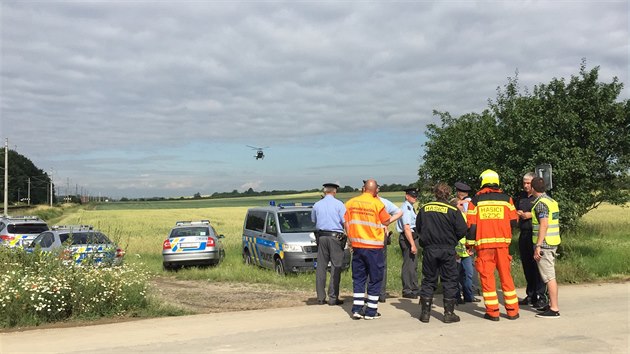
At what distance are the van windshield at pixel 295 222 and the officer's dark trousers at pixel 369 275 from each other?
5.69 m

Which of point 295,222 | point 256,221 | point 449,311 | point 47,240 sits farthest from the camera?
point 256,221

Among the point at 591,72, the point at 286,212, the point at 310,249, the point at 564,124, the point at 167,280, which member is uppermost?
the point at 591,72

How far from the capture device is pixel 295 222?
1349cm

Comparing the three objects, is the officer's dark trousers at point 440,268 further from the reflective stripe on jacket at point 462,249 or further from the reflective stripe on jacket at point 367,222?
the reflective stripe on jacket at point 462,249

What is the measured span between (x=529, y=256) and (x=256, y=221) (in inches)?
344

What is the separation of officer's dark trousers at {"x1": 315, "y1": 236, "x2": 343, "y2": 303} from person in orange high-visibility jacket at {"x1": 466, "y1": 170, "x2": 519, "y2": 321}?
2.31m

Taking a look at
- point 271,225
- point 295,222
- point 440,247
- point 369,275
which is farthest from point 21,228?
point 440,247

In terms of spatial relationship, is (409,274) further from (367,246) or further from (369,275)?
(367,246)

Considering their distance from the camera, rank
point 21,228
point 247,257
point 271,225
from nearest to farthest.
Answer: point 271,225, point 247,257, point 21,228

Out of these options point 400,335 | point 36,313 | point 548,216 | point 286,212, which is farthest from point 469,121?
point 36,313

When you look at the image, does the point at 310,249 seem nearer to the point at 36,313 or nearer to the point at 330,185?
the point at 330,185

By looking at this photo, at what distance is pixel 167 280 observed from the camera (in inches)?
540

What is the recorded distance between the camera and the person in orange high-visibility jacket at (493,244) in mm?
7051

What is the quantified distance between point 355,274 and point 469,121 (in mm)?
13968
